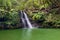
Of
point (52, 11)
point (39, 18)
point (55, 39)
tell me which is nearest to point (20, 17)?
point (39, 18)

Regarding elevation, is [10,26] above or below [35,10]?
below

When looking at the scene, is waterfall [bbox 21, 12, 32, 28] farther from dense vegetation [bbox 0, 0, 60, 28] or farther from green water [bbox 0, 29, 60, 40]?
green water [bbox 0, 29, 60, 40]

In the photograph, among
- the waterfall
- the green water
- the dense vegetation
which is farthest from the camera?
the waterfall

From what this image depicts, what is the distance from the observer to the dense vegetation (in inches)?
388

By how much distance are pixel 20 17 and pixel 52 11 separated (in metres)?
1.79

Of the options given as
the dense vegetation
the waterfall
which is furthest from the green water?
the waterfall

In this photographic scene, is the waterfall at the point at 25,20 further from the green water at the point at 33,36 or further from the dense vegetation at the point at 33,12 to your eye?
the green water at the point at 33,36

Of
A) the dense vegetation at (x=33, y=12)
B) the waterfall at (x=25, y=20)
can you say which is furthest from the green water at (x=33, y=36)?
the waterfall at (x=25, y=20)

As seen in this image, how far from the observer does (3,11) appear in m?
9.93

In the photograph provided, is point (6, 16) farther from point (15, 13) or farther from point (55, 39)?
point (55, 39)

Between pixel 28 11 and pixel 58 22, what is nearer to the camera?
pixel 58 22

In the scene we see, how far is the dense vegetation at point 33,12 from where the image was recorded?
9859 millimetres

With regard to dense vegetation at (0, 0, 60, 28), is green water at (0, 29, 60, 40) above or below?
below

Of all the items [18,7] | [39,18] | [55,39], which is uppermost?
[18,7]
